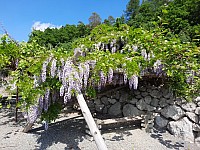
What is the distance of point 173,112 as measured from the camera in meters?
4.32

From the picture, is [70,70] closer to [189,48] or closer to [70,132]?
[70,132]

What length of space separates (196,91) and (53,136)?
2.94 metres

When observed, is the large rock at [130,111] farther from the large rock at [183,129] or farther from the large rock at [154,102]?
the large rock at [183,129]

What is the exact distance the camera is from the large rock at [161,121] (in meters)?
4.44

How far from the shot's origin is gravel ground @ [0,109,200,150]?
3.70 metres

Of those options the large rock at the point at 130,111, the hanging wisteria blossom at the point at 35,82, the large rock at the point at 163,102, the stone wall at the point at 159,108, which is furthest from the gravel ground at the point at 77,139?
the hanging wisteria blossom at the point at 35,82

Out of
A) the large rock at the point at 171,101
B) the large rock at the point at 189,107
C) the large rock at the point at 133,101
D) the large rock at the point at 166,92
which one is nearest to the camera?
the large rock at the point at 189,107

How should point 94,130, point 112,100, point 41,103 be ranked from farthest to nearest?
point 112,100, point 41,103, point 94,130

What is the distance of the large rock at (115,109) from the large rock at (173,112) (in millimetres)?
1114

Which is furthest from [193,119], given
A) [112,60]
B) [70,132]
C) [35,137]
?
[35,137]

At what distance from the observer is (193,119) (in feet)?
13.5

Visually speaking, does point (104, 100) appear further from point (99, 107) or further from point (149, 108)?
point (149, 108)

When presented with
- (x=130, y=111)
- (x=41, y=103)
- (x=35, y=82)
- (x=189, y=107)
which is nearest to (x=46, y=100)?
(x=41, y=103)

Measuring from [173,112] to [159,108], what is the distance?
0.35 metres
